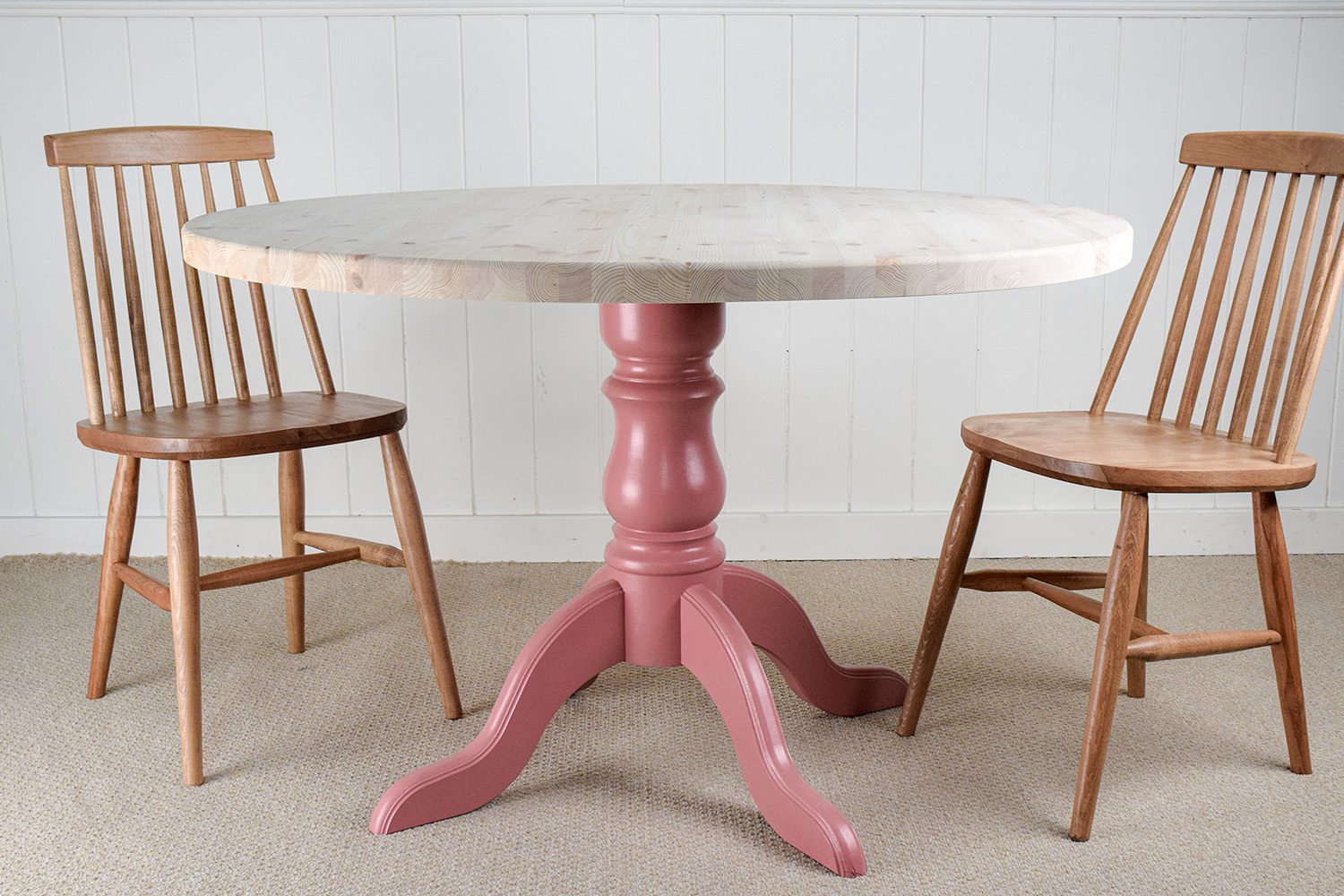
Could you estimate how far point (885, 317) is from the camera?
2516 millimetres

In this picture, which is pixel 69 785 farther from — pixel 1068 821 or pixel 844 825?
pixel 1068 821

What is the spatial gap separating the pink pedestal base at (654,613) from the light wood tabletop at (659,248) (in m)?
0.19

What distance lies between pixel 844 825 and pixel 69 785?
102cm

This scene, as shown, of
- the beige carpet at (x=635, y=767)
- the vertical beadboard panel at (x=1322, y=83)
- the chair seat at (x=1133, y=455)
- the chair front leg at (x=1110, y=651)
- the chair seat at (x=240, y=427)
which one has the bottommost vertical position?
the beige carpet at (x=635, y=767)

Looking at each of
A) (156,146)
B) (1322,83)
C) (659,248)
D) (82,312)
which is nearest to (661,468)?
(659,248)

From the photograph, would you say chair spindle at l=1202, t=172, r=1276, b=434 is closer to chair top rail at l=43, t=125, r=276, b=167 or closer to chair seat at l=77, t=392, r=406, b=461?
chair seat at l=77, t=392, r=406, b=461

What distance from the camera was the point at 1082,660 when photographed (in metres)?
2.06

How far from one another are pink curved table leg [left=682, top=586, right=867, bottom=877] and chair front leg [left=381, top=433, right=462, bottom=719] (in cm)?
42

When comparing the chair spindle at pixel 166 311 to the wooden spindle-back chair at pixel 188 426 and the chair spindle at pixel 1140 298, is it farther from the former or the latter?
the chair spindle at pixel 1140 298

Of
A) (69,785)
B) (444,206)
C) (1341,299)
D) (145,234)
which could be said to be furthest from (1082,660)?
(145,234)

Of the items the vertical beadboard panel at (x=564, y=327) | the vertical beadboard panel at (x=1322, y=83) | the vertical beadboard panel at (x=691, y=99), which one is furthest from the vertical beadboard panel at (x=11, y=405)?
the vertical beadboard panel at (x=1322, y=83)

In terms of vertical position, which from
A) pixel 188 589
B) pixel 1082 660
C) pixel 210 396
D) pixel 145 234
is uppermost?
pixel 145 234

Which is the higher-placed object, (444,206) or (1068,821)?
(444,206)

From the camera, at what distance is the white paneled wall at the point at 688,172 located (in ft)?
7.89
